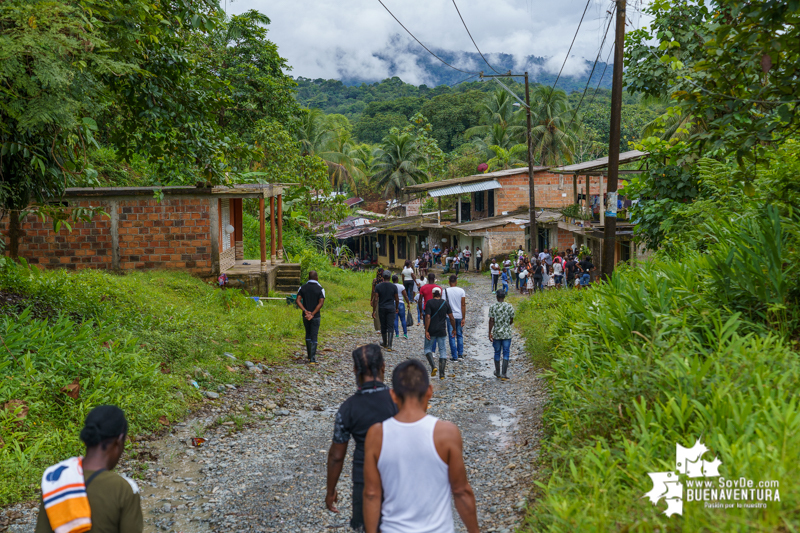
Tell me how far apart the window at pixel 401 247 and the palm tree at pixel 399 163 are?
8408 millimetres

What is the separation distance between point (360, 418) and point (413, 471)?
79 centimetres

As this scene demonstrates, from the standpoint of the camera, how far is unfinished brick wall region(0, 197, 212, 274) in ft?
54.9

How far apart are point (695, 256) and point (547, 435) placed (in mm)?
3254

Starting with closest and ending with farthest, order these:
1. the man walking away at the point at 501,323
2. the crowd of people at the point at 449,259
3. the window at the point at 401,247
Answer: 1. the man walking away at the point at 501,323
2. the crowd of people at the point at 449,259
3. the window at the point at 401,247

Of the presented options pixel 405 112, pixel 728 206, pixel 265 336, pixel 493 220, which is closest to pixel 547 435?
pixel 728 206

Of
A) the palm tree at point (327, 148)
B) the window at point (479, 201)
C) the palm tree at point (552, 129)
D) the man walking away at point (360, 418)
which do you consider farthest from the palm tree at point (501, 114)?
the man walking away at point (360, 418)

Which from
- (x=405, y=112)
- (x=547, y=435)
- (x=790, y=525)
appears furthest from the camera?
(x=405, y=112)

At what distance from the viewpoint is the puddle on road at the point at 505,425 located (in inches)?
289

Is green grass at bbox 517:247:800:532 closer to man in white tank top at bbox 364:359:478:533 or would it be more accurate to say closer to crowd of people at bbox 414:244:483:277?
man in white tank top at bbox 364:359:478:533

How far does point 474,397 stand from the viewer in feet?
30.9

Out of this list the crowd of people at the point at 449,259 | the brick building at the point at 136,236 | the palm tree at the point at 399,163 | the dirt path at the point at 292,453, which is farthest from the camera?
the palm tree at the point at 399,163

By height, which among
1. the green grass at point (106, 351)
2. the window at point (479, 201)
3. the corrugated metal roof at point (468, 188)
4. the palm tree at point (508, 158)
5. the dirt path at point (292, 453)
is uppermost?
the palm tree at point (508, 158)

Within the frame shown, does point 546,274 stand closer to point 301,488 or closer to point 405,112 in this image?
point 301,488

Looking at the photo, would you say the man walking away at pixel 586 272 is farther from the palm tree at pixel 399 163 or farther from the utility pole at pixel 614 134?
the palm tree at pixel 399 163
